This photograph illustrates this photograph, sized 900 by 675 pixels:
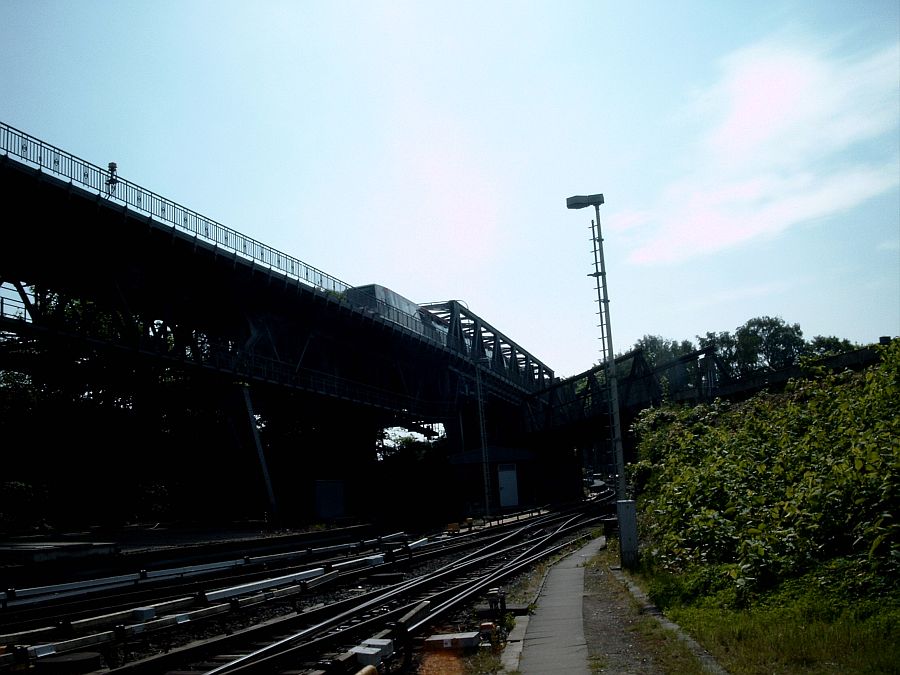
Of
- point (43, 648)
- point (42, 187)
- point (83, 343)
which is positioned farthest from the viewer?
point (83, 343)

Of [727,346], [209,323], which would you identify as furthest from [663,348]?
[209,323]

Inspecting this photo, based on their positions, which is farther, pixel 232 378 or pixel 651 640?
pixel 232 378

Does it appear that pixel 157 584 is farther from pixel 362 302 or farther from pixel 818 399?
pixel 362 302

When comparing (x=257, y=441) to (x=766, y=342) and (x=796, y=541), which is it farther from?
(x=766, y=342)

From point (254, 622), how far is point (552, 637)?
470 cm

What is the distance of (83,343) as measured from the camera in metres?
26.2

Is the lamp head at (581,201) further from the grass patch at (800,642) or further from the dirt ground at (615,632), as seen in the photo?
the grass patch at (800,642)

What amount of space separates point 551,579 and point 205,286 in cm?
2400

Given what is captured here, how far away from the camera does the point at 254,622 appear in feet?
36.5

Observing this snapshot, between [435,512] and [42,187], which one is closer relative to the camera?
[42,187]

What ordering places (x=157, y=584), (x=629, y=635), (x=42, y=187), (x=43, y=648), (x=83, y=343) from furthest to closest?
(x=83, y=343) → (x=42, y=187) → (x=157, y=584) → (x=629, y=635) → (x=43, y=648)

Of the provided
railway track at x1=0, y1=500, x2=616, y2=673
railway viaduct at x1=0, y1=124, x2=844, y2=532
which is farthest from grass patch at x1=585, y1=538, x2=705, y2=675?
railway viaduct at x1=0, y1=124, x2=844, y2=532

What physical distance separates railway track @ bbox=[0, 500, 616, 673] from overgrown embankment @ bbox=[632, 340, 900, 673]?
3.90 metres

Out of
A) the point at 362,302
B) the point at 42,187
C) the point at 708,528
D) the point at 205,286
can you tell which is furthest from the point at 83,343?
the point at 708,528
